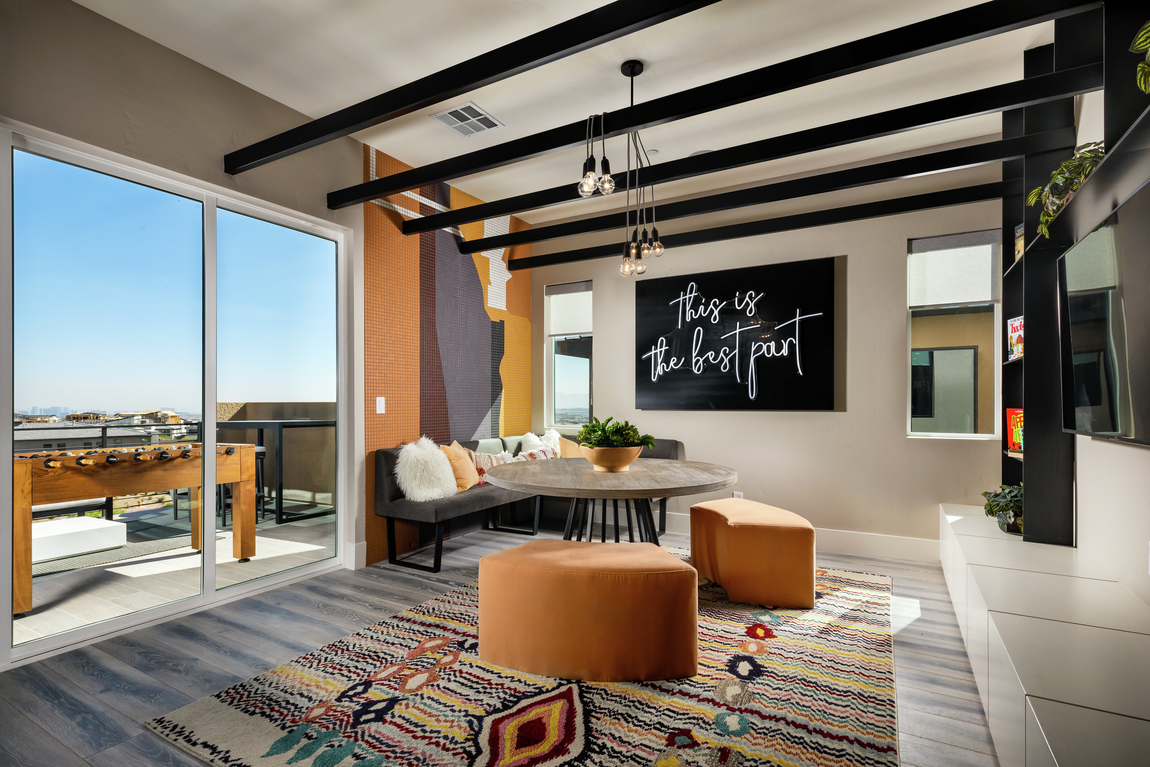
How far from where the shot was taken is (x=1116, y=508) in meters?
2.09

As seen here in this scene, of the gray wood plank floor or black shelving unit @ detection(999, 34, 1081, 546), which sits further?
black shelving unit @ detection(999, 34, 1081, 546)

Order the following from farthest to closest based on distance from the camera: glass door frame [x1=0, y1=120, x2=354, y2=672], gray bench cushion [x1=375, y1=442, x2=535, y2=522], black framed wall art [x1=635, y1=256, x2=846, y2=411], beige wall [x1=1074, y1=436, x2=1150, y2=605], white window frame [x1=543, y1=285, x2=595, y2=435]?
white window frame [x1=543, y1=285, x2=595, y2=435], black framed wall art [x1=635, y1=256, x2=846, y2=411], gray bench cushion [x1=375, y1=442, x2=535, y2=522], glass door frame [x1=0, y1=120, x2=354, y2=672], beige wall [x1=1074, y1=436, x2=1150, y2=605]

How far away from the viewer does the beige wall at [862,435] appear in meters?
3.86

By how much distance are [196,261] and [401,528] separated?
7.19 ft

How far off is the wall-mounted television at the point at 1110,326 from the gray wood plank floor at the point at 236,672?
1120mm

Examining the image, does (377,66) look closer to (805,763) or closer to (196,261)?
(196,261)

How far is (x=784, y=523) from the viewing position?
2.96 metres

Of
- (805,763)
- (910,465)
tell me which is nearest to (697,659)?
(805,763)

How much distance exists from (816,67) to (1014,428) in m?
2.46

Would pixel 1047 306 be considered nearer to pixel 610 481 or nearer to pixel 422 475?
pixel 610 481

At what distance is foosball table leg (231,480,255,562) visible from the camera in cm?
318

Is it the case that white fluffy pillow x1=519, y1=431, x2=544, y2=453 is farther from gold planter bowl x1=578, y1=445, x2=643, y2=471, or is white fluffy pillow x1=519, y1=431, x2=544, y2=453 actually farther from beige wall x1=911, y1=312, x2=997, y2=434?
beige wall x1=911, y1=312, x2=997, y2=434

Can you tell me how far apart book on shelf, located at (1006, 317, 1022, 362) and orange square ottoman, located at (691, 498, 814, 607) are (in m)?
1.50

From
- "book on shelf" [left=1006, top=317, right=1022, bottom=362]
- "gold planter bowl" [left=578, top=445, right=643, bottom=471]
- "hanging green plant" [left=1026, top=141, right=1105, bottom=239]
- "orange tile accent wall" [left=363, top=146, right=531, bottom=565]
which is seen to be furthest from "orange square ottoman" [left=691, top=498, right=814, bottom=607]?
"orange tile accent wall" [left=363, top=146, right=531, bottom=565]
